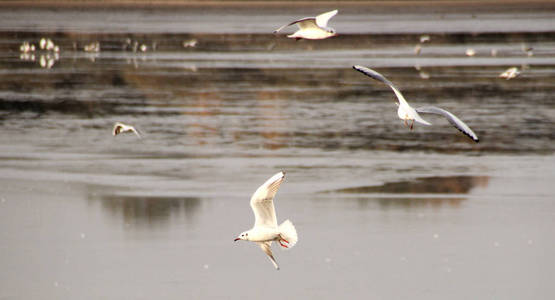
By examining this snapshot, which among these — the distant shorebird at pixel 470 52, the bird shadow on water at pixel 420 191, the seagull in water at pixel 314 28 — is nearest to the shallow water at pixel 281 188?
the bird shadow on water at pixel 420 191

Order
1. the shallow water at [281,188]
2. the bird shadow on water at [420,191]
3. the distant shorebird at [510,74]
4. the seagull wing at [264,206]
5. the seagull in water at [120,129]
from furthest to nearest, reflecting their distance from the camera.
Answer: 1. the distant shorebird at [510,74]
2. the seagull in water at [120,129]
3. the bird shadow on water at [420,191]
4. the shallow water at [281,188]
5. the seagull wing at [264,206]

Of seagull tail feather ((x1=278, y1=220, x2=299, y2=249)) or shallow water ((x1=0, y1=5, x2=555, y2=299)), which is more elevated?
seagull tail feather ((x1=278, y1=220, x2=299, y2=249))

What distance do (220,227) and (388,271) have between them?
7.85 feet

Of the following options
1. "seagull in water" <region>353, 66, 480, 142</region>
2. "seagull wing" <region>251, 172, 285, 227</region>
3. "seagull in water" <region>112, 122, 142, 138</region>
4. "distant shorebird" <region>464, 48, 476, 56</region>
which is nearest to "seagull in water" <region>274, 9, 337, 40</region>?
"seagull in water" <region>353, 66, 480, 142</region>

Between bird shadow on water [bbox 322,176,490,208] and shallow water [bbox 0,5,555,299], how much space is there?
35mm

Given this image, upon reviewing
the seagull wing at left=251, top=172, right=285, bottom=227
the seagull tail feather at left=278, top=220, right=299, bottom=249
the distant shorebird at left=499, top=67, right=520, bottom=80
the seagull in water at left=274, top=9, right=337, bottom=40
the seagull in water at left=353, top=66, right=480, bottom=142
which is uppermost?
the seagull in water at left=274, top=9, right=337, bottom=40

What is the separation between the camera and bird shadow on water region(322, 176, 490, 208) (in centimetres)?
1312

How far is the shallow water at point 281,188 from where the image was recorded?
10.0m

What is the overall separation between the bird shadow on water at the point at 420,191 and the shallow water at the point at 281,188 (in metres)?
0.03

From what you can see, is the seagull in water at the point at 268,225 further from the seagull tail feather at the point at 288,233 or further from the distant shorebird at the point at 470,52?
the distant shorebird at the point at 470,52

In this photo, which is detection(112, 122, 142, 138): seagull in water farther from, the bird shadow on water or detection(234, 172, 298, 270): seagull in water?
detection(234, 172, 298, 270): seagull in water

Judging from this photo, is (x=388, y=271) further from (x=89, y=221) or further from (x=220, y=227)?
(x=89, y=221)

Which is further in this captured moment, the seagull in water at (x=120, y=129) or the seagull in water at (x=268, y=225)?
the seagull in water at (x=120, y=129)

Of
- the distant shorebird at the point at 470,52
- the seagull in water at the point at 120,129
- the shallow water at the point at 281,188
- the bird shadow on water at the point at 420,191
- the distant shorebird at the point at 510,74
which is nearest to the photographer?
the shallow water at the point at 281,188
